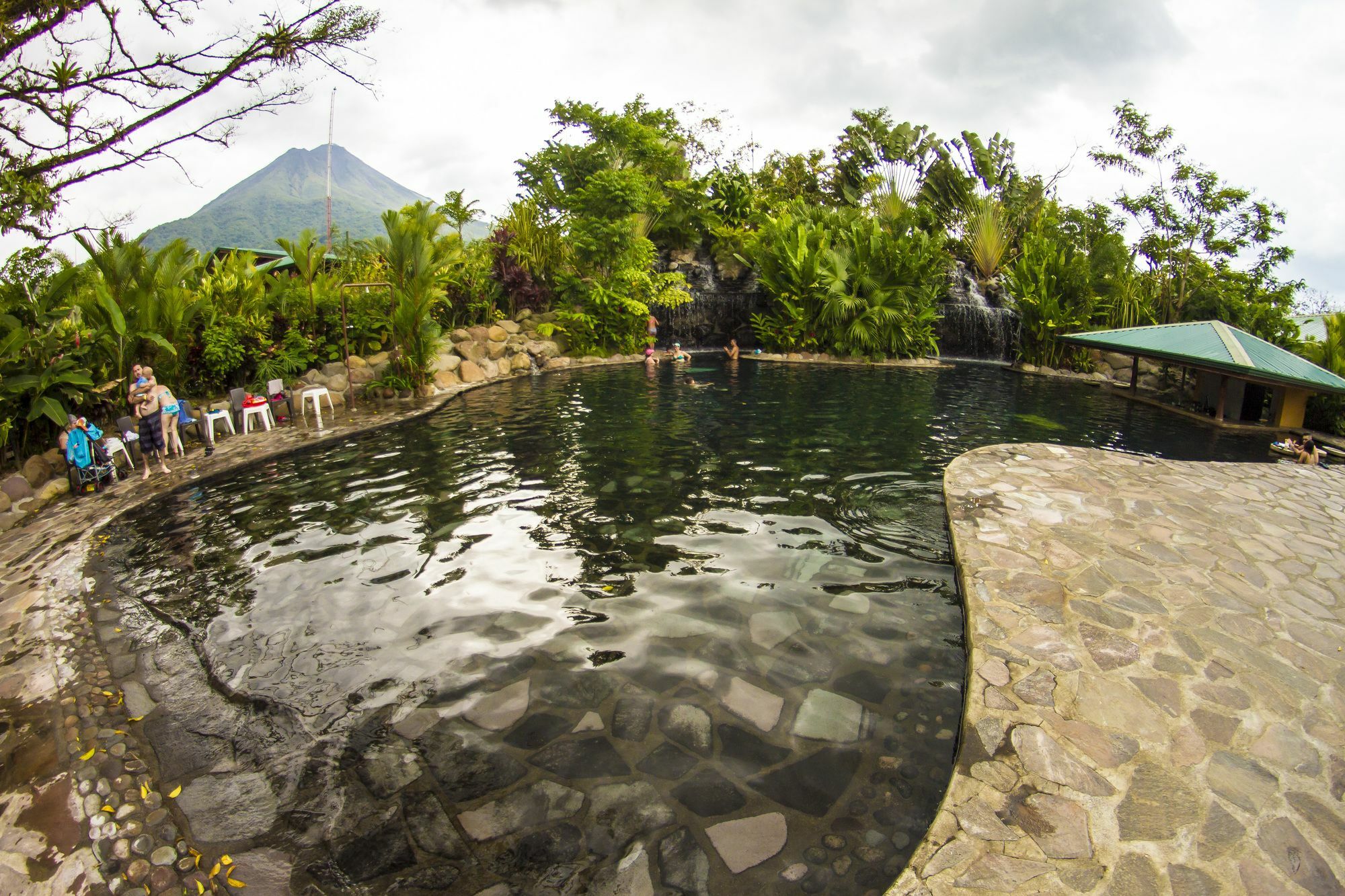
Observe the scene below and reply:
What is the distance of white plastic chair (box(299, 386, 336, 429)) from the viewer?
35.9ft

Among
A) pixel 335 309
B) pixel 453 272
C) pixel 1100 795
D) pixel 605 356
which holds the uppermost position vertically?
pixel 453 272

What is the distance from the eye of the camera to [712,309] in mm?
23469

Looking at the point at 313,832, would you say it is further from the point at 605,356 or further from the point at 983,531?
the point at 605,356

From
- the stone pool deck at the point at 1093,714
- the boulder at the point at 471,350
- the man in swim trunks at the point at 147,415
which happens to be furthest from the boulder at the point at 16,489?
the boulder at the point at 471,350

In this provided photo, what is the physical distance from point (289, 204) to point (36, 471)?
355ft

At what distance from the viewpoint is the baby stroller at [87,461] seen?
744 cm

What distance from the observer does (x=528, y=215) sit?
797 inches

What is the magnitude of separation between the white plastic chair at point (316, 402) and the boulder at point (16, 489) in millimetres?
3763

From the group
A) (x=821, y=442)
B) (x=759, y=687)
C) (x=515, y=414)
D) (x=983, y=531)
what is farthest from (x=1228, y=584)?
(x=515, y=414)

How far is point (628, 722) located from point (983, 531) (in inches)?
147

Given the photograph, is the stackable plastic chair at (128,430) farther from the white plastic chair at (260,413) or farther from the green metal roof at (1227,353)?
the green metal roof at (1227,353)

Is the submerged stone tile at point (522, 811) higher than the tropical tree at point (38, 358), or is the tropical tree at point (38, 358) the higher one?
the tropical tree at point (38, 358)

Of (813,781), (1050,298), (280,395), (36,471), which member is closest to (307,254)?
(280,395)

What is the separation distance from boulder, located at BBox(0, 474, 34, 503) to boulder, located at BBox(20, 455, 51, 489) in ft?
1.09
